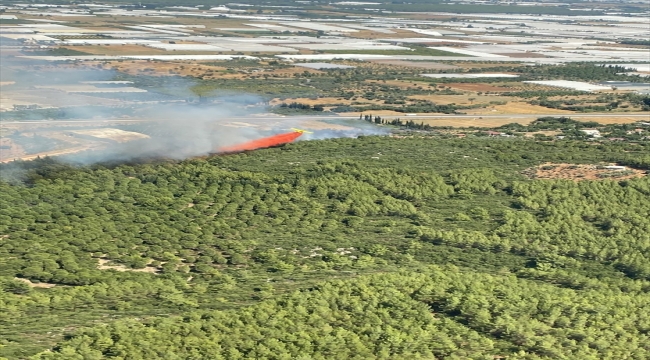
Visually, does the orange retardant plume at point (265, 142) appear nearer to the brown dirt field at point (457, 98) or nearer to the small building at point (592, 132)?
the small building at point (592, 132)

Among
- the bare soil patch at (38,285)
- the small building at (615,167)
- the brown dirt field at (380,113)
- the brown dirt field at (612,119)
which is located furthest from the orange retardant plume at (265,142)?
the brown dirt field at (612,119)

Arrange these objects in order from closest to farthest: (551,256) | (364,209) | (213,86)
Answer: (551,256)
(364,209)
(213,86)

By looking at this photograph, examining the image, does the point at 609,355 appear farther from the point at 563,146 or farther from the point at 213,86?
the point at 213,86

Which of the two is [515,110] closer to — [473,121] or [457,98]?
[473,121]

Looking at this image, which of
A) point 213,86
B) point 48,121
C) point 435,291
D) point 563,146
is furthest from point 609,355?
point 213,86

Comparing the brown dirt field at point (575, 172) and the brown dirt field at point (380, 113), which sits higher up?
the brown dirt field at point (575, 172)

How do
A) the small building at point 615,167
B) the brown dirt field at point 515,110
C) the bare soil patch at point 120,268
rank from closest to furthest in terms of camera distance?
the bare soil patch at point 120,268, the small building at point 615,167, the brown dirt field at point 515,110
